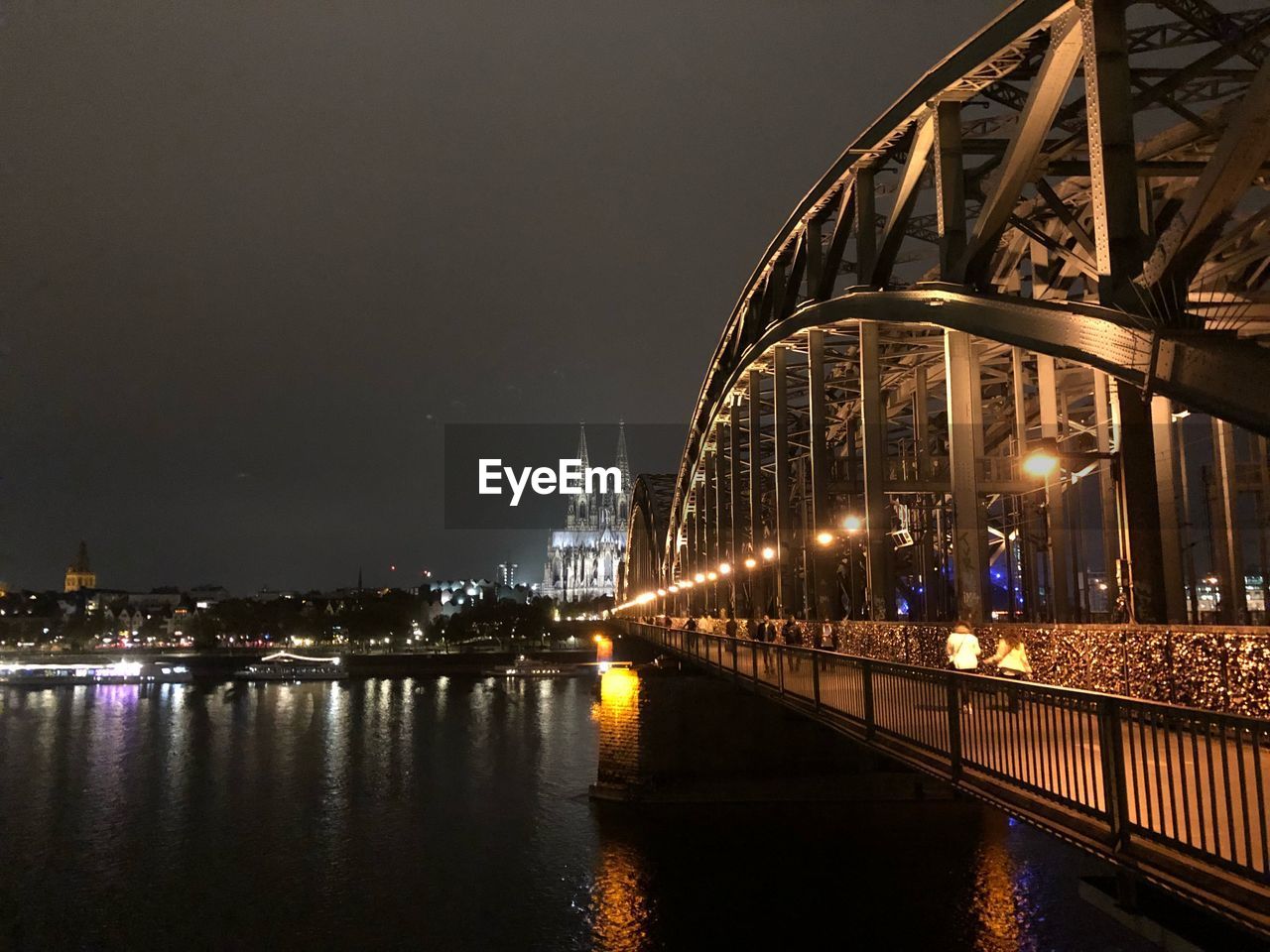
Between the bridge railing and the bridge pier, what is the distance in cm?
1813

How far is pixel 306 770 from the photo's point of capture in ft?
146

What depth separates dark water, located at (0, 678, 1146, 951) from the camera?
21.9 m

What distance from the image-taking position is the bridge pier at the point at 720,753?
102 ft

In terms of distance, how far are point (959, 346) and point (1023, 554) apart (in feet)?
43.4

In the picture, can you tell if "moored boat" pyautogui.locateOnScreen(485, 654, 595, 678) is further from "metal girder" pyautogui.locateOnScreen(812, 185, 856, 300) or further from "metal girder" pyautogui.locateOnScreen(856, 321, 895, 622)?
"metal girder" pyautogui.locateOnScreen(856, 321, 895, 622)

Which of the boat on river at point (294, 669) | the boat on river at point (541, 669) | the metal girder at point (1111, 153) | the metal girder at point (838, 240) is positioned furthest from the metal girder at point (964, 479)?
the boat on river at point (294, 669)

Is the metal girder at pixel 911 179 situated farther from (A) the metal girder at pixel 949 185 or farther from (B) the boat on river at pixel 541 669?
(B) the boat on river at pixel 541 669

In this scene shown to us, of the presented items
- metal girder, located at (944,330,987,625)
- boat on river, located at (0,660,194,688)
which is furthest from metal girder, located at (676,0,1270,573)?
boat on river, located at (0,660,194,688)

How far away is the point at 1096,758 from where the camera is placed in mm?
8875

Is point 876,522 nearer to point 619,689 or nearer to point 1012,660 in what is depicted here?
point 1012,660

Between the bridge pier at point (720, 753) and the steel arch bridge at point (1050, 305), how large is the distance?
10.6 feet

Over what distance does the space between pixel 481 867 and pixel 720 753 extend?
8.06 m

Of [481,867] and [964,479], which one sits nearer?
[964,479]

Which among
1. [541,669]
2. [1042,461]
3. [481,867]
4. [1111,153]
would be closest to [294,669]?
[541,669]
